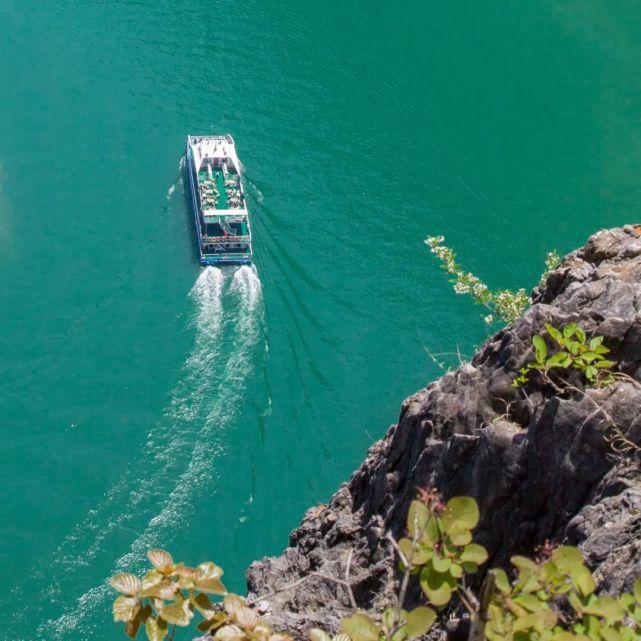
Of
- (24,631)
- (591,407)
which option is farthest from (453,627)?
(24,631)

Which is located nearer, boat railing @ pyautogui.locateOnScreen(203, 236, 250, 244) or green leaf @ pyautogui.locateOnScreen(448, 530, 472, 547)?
green leaf @ pyautogui.locateOnScreen(448, 530, 472, 547)

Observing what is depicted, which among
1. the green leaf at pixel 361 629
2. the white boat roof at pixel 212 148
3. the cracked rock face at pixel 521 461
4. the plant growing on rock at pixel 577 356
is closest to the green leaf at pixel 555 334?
the plant growing on rock at pixel 577 356

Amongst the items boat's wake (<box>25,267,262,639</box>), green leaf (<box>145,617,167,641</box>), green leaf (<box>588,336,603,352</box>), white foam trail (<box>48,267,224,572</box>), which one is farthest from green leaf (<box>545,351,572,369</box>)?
white foam trail (<box>48,267,224,572</box>)

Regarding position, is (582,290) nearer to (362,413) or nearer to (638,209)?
(362,413)

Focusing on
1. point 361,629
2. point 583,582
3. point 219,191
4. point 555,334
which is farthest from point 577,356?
point 219,191

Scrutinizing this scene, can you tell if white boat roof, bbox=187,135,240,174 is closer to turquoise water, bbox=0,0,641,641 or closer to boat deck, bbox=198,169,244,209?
boat deck, bbox=198,169,244,209

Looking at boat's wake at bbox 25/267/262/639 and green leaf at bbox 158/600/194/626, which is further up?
boat's wake at bbox 25/267/262/639
